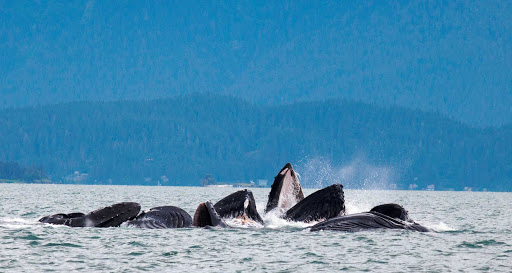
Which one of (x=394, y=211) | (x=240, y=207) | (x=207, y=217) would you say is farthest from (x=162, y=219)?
(x=394, y=211)

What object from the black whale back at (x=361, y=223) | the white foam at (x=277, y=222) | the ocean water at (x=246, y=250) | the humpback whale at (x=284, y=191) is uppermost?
the humpback whale at (x=284, y=191)

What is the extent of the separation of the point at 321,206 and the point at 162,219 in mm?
→ 6459

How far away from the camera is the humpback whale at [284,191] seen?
3488 centimetres

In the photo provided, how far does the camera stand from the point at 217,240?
95.6 feet

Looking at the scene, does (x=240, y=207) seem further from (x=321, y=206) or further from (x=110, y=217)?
(x=110, y=217)

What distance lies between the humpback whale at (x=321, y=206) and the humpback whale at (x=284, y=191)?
54.0 inches

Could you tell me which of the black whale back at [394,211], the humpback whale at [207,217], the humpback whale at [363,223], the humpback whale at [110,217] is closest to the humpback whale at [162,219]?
the humpback whale at [110,217]

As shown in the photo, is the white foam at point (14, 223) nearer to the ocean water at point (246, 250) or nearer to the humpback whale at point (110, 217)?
the ocean water at point (246, 250)

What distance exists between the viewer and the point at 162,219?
1334 inches

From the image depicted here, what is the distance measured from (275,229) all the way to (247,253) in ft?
20.4

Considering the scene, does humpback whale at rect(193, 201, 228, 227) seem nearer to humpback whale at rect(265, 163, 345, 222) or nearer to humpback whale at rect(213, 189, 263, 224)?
humpback whale at rect(213, 189, 263, 224)

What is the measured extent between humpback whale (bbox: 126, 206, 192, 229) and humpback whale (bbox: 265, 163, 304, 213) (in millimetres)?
3663

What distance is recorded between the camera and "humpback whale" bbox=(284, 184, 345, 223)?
3297cm

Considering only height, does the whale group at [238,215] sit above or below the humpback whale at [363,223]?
above
